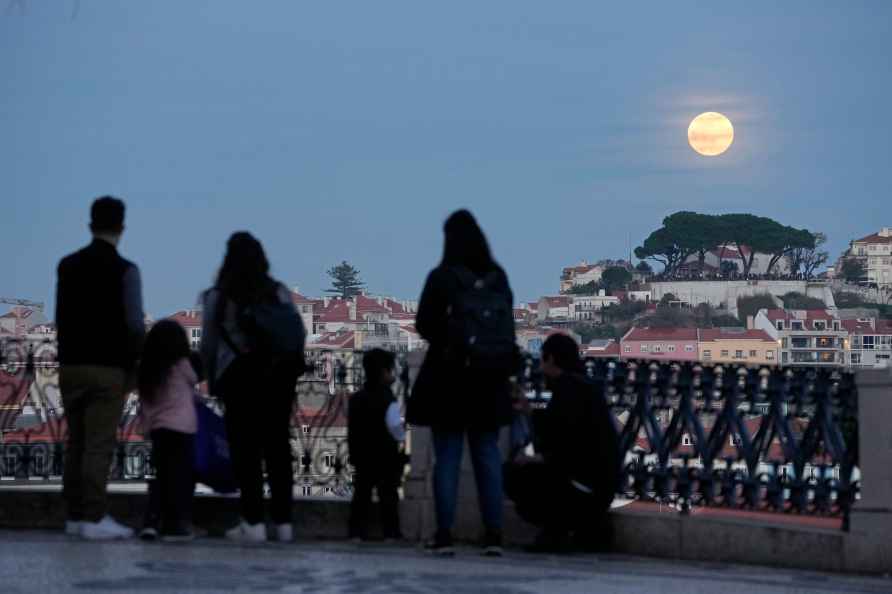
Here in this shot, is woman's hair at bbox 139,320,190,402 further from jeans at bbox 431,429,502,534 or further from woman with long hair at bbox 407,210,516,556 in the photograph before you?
jeans at bbox 431,429,502,534

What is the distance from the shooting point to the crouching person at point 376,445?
8609mm

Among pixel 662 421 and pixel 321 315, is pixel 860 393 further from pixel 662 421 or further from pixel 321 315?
pixel 321 315

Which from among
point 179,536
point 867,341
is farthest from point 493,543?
point 867,341

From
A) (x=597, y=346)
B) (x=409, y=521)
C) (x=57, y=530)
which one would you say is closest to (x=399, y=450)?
(x=409, y=521)

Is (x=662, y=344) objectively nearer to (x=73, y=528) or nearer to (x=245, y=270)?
(x=73, y=528)

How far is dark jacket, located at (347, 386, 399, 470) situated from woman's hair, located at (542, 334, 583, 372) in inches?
30.7

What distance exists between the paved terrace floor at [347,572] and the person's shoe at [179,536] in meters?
0.08

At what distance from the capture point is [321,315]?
17950cm

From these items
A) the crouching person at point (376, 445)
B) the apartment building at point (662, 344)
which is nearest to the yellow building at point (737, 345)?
the apartment building at point (662, 344)

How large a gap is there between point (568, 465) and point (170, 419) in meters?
1.71

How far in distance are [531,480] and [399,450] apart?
0.70m

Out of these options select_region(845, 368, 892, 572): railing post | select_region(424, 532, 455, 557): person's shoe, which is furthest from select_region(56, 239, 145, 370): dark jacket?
select_region(845, 368, 892, 572): railing post

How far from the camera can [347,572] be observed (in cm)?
732

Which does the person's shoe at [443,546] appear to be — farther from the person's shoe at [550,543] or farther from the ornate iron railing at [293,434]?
the ornate iron railing at [293,434]
